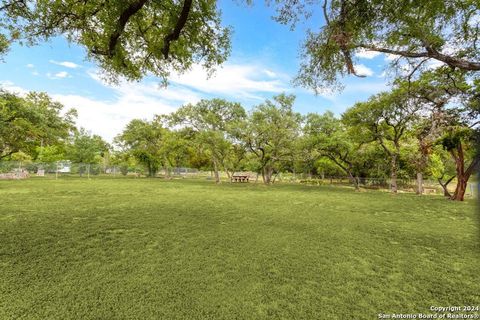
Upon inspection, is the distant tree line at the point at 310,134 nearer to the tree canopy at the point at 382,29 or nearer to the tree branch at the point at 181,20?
the tree canopy at the point at 382,29

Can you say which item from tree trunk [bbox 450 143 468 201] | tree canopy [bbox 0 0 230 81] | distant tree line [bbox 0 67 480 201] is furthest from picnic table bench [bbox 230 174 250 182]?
tree canopy [bbox 0 0 230 81]

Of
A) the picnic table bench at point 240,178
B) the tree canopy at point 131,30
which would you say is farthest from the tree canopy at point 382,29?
the picnic table bench at point 240,178

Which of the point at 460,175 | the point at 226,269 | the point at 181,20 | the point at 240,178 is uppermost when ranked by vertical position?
the point at 181,20

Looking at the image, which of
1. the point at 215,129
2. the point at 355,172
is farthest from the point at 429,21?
the point at 355,172

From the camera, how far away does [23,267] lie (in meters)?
2.88

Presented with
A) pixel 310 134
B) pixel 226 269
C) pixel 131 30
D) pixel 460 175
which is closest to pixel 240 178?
pixel 310 134

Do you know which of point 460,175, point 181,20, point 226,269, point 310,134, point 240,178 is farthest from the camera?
point 240,178

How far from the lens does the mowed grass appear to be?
2.20 meters

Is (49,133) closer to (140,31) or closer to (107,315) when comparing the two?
(140,31)

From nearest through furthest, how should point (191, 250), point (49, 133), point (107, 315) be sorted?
point (107, 315) < point (191, 250) < point (49, 133)

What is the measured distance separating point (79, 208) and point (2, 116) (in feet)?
54.3

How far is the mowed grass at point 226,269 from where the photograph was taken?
7.22ft

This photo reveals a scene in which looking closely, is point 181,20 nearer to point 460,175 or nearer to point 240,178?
point 460,175

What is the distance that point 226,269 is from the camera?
305 cm
